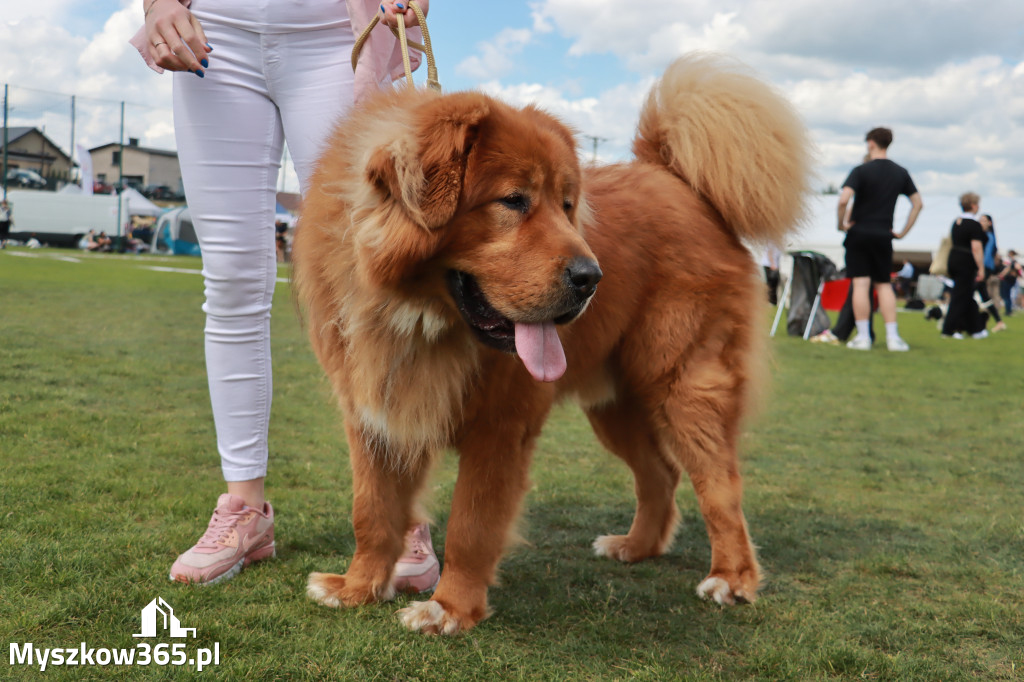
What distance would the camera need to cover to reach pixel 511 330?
7.15ft

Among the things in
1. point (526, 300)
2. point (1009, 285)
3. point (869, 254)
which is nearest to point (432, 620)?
point (526, 300)

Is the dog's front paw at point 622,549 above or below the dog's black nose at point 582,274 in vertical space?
below

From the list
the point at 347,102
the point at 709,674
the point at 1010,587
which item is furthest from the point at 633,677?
the point at 347,102

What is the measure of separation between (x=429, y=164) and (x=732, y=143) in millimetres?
1621

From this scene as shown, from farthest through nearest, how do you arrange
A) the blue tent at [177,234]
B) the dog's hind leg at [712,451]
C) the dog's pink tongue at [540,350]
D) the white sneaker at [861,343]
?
the blue tent at [177,234] → the white sneaker at [861,343] → the dog's hind leg at [712,451] → the dog's pink tongue at [540,350]

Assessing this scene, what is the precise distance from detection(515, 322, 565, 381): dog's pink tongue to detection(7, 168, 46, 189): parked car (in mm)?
40092

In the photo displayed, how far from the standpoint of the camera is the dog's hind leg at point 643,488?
3.29 meters

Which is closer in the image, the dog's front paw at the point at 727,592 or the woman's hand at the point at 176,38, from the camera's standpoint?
the woman's hand at the point at 176,38

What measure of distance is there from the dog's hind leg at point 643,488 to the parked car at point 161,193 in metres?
45.4

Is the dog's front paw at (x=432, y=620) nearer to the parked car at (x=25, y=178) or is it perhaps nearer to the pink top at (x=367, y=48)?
the pink top at (x=367, y=48)

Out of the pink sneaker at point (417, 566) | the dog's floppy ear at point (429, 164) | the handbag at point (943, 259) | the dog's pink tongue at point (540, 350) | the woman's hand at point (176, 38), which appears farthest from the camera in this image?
the handbag at point (943, 259)

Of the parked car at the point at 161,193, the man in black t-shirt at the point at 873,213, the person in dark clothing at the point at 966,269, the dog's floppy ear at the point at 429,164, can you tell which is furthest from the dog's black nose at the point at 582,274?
the parked car at the point at 161,193

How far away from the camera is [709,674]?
2258mm

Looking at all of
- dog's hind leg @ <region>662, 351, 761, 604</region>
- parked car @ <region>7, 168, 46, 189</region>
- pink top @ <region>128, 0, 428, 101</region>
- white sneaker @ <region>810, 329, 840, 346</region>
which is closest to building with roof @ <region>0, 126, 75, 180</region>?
parked car @ <region>7, 168, 46, 189</region>
